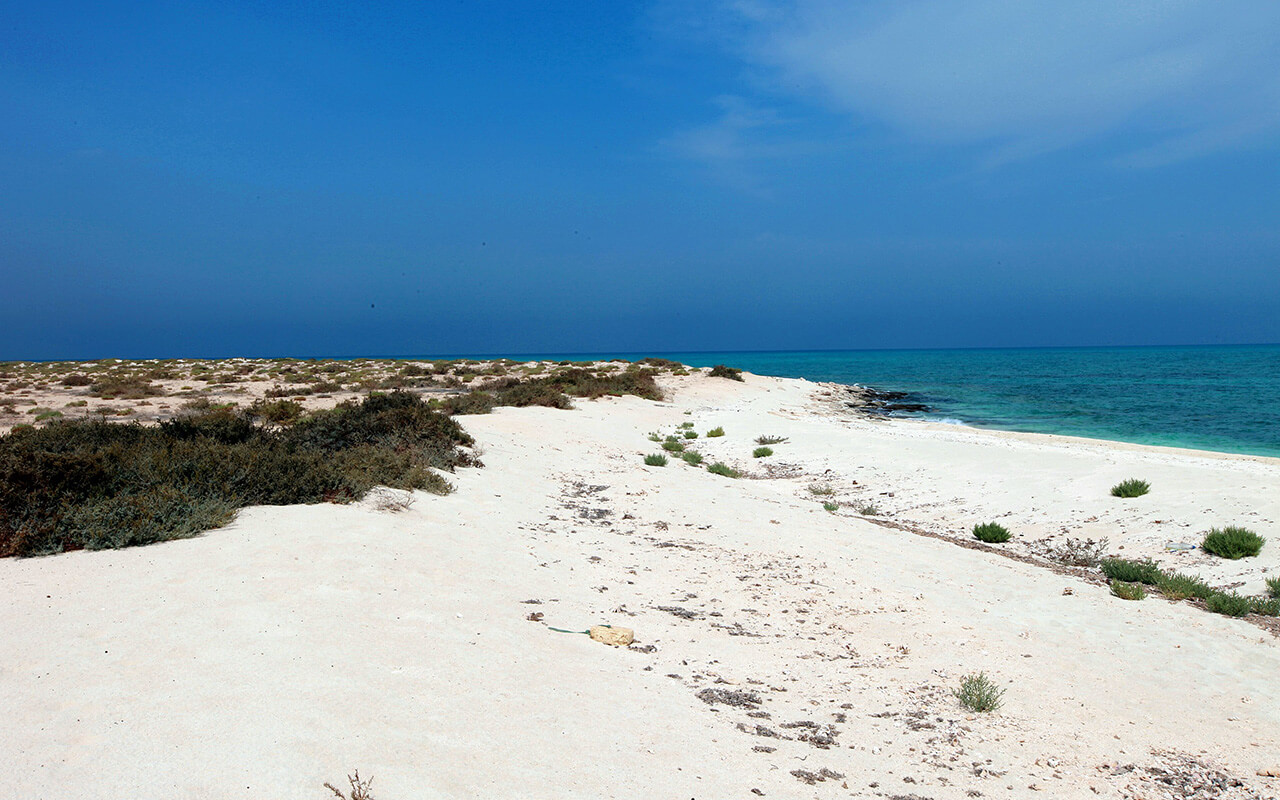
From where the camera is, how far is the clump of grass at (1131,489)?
12023mm

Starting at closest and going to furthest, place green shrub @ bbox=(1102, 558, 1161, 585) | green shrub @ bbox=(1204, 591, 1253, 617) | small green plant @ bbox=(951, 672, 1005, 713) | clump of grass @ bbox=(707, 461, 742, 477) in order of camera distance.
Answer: small green plant @ bbox=(951, 672, 1005, 713) < green shrub @ bbox=(1204, 591, 1253, 617) < green shrub @ bbox=(1102, 558, 1161, 585) < clump of grass @ bbox=(707, 461, 742, 477)

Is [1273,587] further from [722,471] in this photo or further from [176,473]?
[176,473]

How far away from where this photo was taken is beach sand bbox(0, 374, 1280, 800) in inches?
146

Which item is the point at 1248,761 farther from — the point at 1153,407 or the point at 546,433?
the point at 1153,407

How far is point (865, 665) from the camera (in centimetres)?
582

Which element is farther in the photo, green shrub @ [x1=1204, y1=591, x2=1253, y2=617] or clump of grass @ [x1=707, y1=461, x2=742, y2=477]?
clump of grass @ [x1=707, y1=461, x2=742, y2=477]

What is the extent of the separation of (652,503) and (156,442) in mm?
7576

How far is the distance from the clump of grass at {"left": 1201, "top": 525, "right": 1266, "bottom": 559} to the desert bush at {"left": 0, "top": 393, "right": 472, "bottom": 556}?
1136cm

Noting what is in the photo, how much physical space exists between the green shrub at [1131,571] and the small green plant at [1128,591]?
0.37m

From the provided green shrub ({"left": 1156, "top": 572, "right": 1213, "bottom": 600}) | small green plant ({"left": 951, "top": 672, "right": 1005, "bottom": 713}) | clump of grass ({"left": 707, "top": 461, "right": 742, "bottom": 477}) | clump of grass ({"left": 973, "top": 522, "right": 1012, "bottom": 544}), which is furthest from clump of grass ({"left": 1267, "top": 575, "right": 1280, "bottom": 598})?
clump of grass ({"left": 707, "top": 461, "right": 742, "bottom": 477})

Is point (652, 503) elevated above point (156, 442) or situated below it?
below

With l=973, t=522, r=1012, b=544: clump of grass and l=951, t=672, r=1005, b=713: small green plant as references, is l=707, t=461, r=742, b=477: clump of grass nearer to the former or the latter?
l=973, t=522, r=1012, b=544: clump of grass

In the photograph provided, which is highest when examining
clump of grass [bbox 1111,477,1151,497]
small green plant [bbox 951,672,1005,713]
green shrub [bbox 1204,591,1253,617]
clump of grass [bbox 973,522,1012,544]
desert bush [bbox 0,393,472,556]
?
desert bush [bbox 0,393,472,556]

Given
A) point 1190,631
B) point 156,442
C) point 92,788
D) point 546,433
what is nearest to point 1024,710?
point 1190,631
